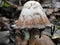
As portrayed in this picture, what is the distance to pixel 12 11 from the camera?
554 centimetres

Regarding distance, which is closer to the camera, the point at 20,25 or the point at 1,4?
the point at 20,25

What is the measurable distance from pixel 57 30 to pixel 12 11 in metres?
1.72

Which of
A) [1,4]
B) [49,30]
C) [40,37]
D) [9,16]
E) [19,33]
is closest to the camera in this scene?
[40,37]

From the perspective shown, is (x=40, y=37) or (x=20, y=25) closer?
(x=20, y=25)

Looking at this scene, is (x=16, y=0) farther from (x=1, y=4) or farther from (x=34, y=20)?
(x=34, y=20)

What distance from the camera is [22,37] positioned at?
3.66 metres

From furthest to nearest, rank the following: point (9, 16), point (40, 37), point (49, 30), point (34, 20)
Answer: point (9, 16), point (49, 30), point (40, 37), point (34, 20)

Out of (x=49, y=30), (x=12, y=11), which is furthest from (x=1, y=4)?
(x=49, y=30)

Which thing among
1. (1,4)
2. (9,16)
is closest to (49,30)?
(9,16)

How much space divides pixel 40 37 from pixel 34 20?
0.51 meters

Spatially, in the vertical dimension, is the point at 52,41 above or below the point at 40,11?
below

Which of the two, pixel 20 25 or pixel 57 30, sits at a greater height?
pixel 20 25

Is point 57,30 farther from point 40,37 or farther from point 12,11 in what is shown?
point 12,11

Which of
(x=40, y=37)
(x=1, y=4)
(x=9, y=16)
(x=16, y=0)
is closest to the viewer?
(x=40, y=37)
